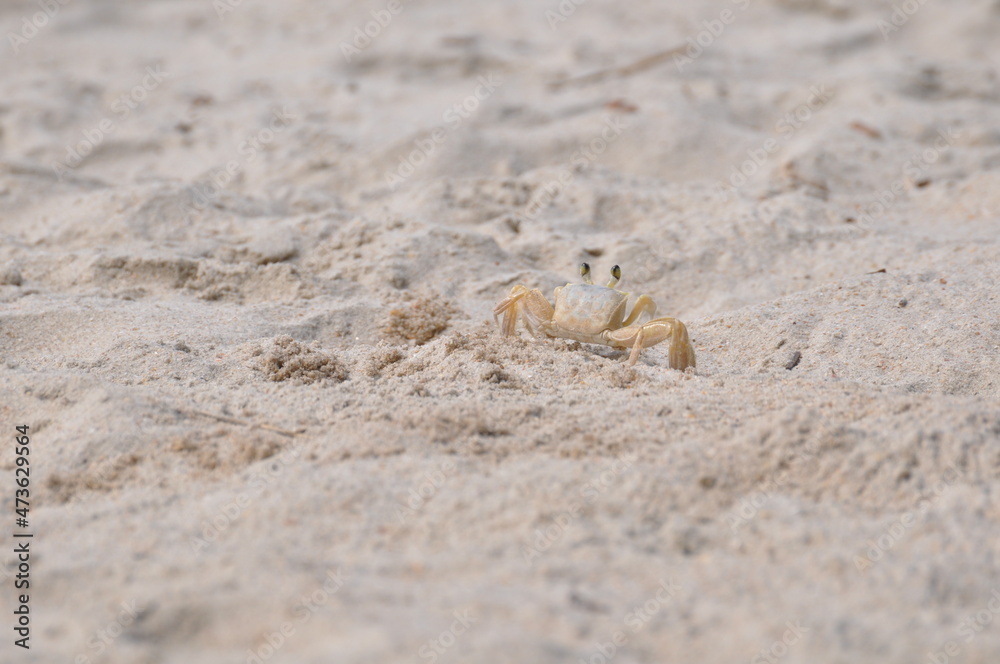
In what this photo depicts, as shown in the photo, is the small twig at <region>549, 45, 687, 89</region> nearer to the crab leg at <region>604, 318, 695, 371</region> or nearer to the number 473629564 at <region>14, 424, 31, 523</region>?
the crab leg at <region>604, 318, 695, 371</region>

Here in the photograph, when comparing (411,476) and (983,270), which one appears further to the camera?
(983,270)

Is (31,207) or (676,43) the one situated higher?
(676,43)

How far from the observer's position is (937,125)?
19.0ft

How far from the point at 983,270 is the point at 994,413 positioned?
1.78 meters

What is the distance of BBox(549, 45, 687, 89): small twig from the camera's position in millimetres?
6762

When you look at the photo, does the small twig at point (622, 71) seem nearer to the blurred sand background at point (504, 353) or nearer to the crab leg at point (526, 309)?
the blurred sand background at point (504, 353)

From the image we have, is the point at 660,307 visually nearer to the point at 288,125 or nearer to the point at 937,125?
the point at 937,125

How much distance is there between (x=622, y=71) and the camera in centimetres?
691

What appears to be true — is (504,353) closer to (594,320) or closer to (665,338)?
(594,320)

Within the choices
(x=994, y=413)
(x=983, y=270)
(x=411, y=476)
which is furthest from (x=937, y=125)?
(x=411, y=476)

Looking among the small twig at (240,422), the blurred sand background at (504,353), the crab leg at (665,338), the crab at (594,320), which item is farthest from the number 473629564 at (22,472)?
the crab leg at (665,338)

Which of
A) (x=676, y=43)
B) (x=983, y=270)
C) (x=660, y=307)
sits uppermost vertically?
(x=676, y=43)

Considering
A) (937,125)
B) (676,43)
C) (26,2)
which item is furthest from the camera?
(26,2)

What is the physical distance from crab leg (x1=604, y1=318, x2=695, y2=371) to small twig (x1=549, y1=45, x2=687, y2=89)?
3936mm
